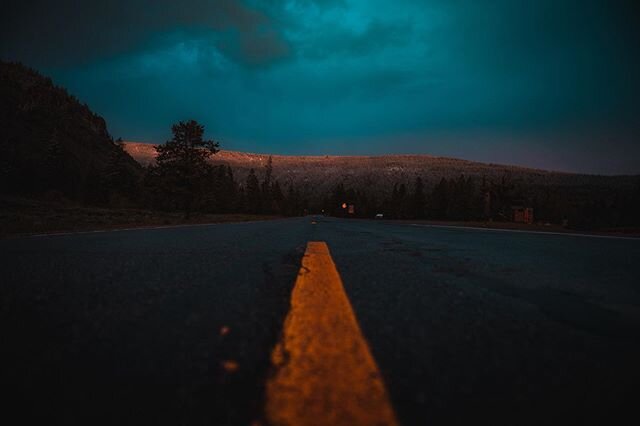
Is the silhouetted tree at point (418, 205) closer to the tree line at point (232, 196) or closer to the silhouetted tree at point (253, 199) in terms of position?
the tree line at point (232, 196)

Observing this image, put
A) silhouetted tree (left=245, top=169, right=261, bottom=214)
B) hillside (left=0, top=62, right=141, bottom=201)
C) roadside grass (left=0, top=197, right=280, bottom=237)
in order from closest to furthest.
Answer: roadside grass (left=0, top=197, right=280, bottom=237) < hillside (left=0, top=62, right=141, bottom=201) < silhouetted tree (left=245, top=169, right=261, bottom=214)

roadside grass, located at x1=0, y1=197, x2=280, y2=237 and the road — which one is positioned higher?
the road

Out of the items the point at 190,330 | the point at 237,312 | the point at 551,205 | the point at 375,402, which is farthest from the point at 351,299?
the point at 551,205

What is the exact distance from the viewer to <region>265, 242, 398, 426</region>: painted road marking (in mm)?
793

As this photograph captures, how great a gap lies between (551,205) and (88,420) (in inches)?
4974

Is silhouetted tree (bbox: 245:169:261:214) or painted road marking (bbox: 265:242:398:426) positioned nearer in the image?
painted road marking (bbox: 265:242:398:426)

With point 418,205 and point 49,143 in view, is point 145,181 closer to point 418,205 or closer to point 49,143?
point 49,143

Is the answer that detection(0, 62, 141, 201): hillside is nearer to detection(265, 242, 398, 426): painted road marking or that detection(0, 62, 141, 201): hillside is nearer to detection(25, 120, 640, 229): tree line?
detection(25, 120, 640, 229): tree line

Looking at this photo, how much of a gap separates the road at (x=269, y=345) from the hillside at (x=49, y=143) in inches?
2567

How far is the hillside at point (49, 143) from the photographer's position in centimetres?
→ 5803

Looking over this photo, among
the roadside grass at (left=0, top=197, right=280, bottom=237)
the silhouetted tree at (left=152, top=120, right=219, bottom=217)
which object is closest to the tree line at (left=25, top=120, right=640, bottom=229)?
the silhouetted tree at (left=152, top=120, right=219, bottom=217)

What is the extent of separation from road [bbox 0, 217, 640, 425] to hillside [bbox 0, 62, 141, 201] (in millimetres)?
65194

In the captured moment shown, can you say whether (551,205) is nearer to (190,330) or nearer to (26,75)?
(190,330)

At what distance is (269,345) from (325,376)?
1.04 ft
